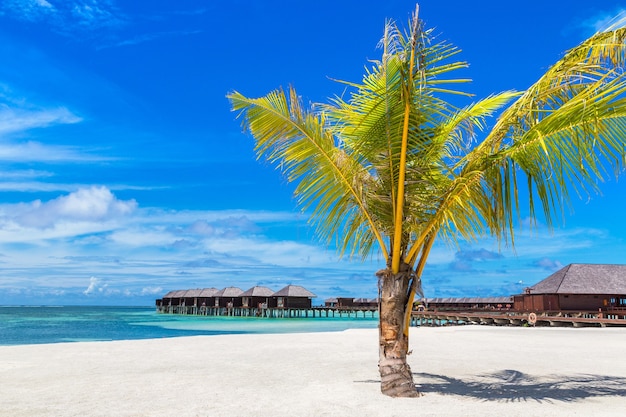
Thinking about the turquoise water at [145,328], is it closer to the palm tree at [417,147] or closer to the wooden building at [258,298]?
the wooden building at [258,298]

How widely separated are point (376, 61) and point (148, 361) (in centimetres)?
824

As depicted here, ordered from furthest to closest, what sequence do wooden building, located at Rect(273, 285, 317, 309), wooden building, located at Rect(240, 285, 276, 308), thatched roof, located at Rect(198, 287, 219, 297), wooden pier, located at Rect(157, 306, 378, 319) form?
thatched roof, located at Rect(198, 287, 219, 297) < wooden building, located at Rect(240, 285, 276, 308) < wooden pier, located at Rect(157, 306, 378, 319) < wooden building, located at Rect(273, 285, 317, 309)

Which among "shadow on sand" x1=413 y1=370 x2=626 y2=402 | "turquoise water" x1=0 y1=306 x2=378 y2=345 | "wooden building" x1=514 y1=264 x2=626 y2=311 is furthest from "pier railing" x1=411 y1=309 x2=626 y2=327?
Answer: "shadow on sand" x1=413 y1=370 x2=626 y2=402

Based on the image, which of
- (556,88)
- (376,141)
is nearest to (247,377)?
(376,141)

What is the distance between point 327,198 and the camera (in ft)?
26.5

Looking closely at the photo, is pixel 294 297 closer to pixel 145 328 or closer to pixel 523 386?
pixel 145 328

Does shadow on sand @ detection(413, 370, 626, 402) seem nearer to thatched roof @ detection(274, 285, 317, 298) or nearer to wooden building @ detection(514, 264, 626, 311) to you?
wooden building @ detection(514, 264, 626, 311)

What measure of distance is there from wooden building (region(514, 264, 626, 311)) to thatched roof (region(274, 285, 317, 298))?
3355 cm

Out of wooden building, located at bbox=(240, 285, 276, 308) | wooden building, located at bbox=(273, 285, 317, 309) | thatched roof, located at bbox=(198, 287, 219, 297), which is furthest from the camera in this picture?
thatched roof, located at bbox=(198, 287, 219, 297)

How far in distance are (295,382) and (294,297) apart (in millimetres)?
57572

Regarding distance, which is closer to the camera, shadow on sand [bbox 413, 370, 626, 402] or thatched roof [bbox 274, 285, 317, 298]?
shadow on sand [bbox 413, 370, 626, 402]

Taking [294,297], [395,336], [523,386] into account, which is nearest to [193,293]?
[294,297]

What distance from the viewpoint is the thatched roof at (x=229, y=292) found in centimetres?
7250

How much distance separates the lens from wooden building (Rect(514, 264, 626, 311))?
33.5 meters
